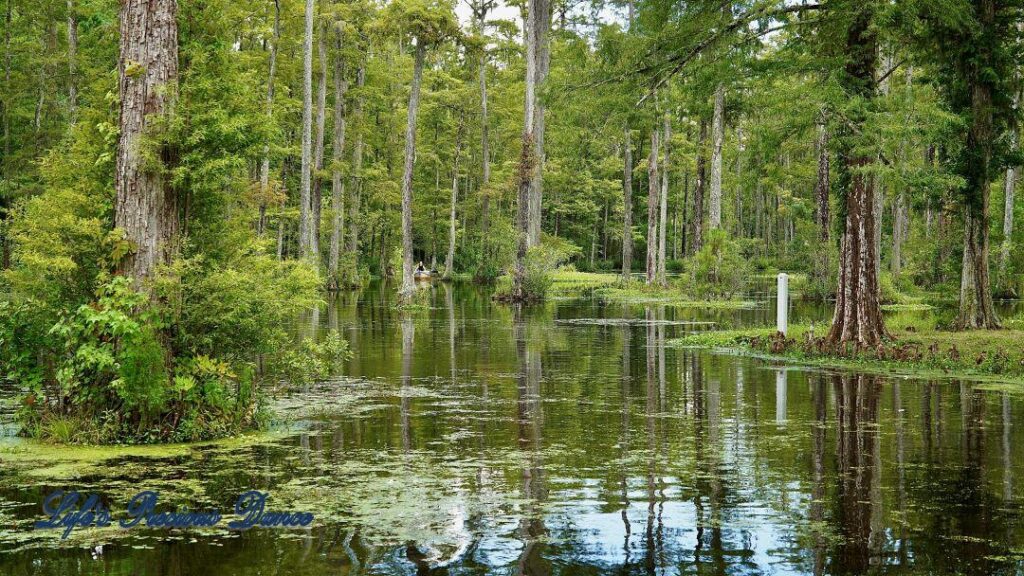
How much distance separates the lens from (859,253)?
18.1 metres

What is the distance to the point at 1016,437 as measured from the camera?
9.83 meters

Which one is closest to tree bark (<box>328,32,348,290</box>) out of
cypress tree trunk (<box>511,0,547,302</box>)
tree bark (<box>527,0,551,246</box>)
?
tree bark (<box>527,0,551,246</box>)

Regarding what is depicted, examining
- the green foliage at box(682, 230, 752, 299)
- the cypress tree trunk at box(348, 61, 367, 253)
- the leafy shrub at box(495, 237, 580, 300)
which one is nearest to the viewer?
the green foliage at box(682, 230, 752, 299)

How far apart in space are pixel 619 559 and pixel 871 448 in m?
4.65

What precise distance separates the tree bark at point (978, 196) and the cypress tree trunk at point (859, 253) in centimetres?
349

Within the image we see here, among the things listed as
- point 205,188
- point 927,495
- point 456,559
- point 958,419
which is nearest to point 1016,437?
point 958,419

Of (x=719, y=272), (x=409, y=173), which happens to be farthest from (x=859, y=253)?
(x=409, y=173)

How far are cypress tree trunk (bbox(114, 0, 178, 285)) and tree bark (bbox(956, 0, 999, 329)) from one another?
676 inches

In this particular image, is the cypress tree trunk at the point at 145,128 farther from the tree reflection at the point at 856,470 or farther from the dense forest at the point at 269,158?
the tree reflection at the point at 856,470

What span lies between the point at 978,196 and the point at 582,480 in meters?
16.4

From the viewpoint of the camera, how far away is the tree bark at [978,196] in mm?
20156

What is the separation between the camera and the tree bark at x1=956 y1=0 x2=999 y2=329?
20156mm

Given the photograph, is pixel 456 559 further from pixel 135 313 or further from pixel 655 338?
pixel 655 338

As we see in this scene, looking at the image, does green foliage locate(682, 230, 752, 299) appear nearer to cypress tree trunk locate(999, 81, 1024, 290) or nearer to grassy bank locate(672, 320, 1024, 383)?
cypress tree trunk locate(999, 81, 1024, 290)
